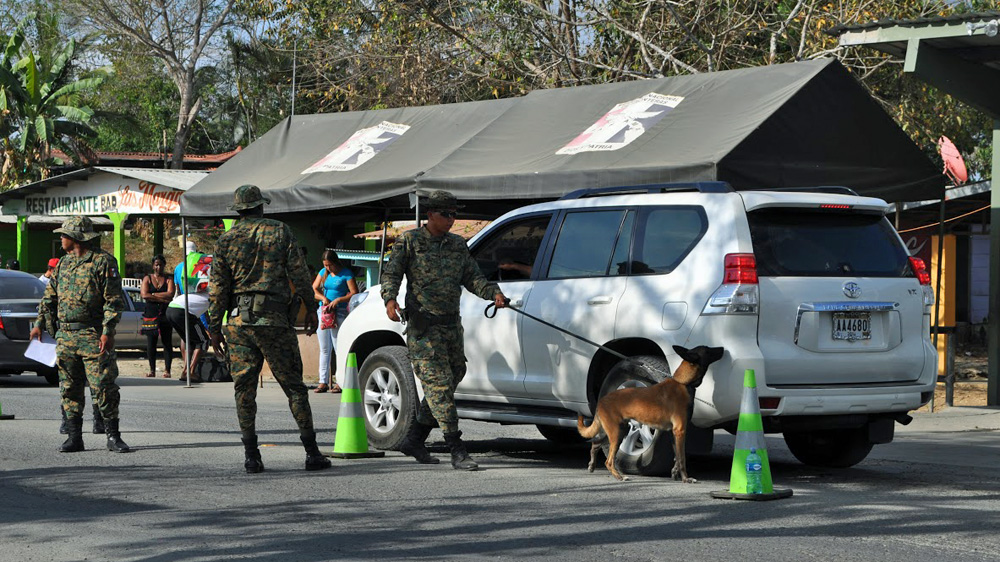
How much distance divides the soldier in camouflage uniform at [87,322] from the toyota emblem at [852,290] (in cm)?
527

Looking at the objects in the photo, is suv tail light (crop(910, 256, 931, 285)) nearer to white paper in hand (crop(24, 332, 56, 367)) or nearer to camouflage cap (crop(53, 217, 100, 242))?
camouflage cap (crop(53, 217, 100, 242))

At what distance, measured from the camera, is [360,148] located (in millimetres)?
15297

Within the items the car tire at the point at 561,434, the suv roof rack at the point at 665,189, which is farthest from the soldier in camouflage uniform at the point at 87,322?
the suv roof rack at the point at 665,189

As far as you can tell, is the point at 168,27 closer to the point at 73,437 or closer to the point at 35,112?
the point at 35,112

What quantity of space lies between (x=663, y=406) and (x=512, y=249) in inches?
82.0

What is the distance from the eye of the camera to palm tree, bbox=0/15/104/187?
131ft

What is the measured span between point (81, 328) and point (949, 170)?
13.3 m

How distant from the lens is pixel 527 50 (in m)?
22.9

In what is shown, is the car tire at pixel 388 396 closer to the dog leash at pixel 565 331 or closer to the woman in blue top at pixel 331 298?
the dog leash at pixel 565 331

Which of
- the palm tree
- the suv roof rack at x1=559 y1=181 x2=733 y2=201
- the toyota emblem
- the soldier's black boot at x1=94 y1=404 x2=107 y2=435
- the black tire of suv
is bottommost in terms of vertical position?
the soldier's black boot at x1=94 y1=404 x2=107 y2=435

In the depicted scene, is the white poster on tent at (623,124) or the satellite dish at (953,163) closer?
the white poster on tent at (623,124)

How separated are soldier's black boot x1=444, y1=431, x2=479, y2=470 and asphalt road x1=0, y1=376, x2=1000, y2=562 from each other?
0.14 m

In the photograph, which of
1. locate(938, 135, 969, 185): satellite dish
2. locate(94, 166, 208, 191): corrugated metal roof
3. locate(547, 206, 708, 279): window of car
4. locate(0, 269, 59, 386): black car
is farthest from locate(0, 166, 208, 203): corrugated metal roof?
locate(547, 206, 708, 279): window of car

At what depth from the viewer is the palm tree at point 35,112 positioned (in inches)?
1569
